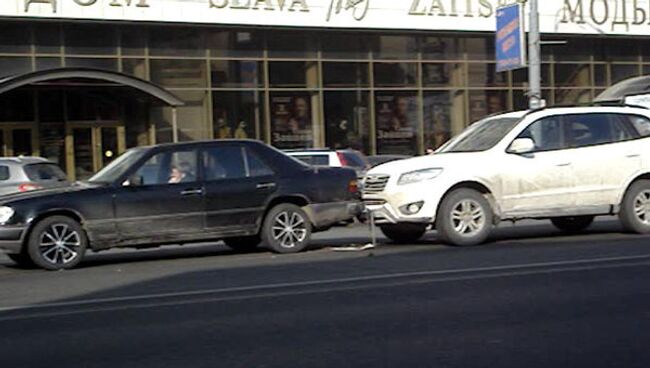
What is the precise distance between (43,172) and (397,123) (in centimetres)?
1498

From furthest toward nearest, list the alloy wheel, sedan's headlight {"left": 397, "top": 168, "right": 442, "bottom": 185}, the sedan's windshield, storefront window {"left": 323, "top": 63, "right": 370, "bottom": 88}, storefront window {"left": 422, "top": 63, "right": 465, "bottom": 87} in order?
storefront window {"left": 422, "top": 63, "right": 465, "bottom": 87} < storefront window {"left": 323, "top": 63, "right": 370, "bottom": 88} < the alloy wheel < sedan's headlight {"left": 397, "top": 168, "right": 442, "bottom": 185} < the sedan's windshield

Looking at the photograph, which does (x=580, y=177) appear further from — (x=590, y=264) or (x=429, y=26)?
(x=429, y=26)

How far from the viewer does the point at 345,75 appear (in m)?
31.3

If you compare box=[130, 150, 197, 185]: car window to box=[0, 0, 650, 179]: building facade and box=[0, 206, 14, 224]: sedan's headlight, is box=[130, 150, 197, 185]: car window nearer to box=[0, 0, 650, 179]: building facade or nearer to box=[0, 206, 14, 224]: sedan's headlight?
box=[0, 206, 14, 224]: sedan's headlight

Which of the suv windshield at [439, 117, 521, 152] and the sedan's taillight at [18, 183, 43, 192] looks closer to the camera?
the suv windshield at [439, 117, 521, 152]

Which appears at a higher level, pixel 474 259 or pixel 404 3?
pixel 404 3

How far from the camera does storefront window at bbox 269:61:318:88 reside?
3022 cm

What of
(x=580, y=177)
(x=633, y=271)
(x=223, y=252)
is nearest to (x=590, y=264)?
(x=633, y=271)

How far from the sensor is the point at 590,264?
10992 millimetres

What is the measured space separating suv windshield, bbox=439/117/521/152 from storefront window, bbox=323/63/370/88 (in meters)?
16.8

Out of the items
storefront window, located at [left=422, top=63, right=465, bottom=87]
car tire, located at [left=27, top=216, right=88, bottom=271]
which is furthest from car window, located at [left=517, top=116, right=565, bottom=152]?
storefront window, located at [left=422, top=63, right=465, bottom=87]

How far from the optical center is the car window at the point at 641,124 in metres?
14.3

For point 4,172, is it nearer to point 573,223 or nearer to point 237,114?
point 573,223

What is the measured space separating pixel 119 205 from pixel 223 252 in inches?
86.9
